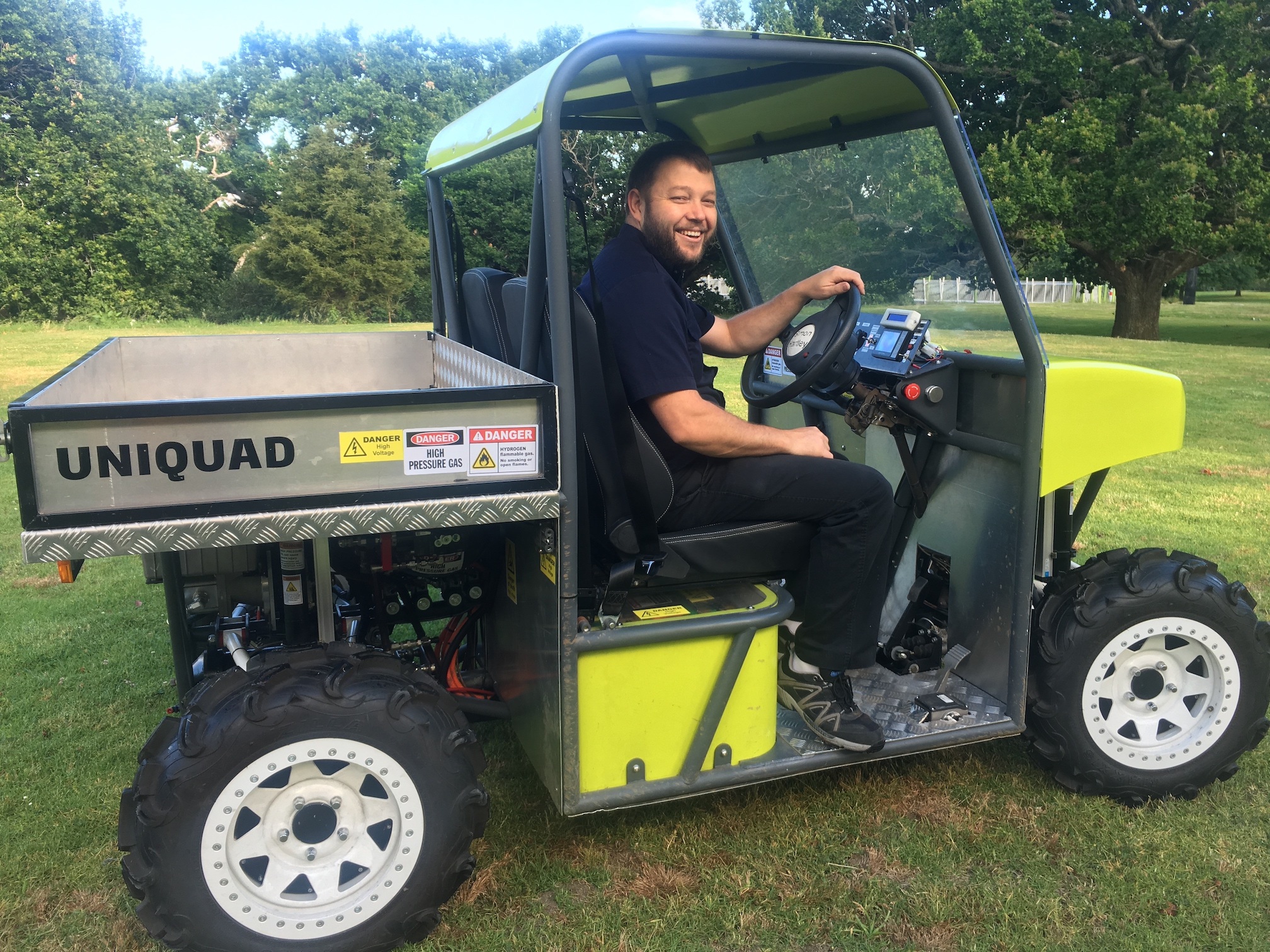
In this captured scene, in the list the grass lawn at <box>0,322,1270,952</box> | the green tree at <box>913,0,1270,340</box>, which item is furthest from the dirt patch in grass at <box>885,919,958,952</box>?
the green tree at <box>913,0,1270,340</box>

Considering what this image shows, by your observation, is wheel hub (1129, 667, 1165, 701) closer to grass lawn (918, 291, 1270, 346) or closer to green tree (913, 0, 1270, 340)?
grass lawn (918, 291, 1270, 346)

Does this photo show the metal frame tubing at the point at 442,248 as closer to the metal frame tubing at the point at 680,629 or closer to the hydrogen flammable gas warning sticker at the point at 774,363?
the hydrogen flammable gas warning sticker at the point at 774,363

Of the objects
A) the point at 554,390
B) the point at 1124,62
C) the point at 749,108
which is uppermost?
the point at 1124,62

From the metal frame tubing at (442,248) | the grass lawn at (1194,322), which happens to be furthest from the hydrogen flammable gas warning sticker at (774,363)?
the grass lawn at (1194,322)

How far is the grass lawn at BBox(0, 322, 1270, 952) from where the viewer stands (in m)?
2.54

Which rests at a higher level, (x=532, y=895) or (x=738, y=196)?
(x=738, y=196)

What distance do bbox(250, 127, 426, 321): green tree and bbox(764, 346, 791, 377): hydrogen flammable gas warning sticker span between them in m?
31.4

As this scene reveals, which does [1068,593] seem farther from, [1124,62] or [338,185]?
[338,185]

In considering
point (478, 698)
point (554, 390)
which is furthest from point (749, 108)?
point (478, 698)

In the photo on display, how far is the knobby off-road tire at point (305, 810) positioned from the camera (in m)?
2.26

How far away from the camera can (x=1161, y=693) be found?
→ 3.14 metres

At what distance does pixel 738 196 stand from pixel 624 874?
101 inches

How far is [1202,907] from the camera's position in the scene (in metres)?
2.61

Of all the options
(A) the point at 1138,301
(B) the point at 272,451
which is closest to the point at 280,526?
(B) the point at 272,451
